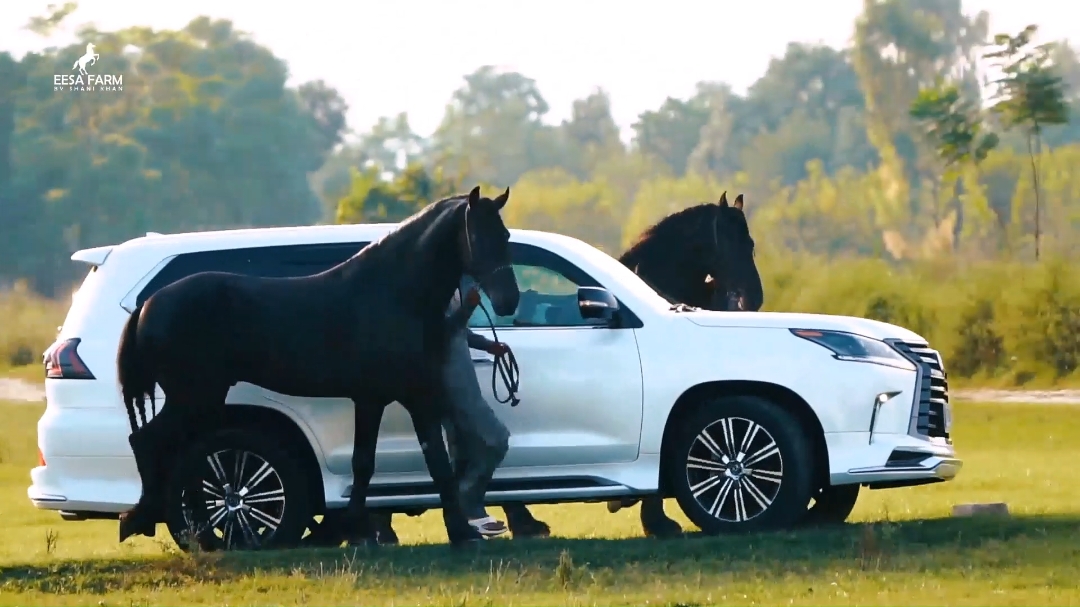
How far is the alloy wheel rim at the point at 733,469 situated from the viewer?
34.8 feet

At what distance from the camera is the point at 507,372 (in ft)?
34.9

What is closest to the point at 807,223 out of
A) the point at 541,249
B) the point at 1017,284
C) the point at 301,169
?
the point at 301,169

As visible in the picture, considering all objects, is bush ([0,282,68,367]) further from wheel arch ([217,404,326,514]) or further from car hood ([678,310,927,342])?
car hood ([678,310,927,342])

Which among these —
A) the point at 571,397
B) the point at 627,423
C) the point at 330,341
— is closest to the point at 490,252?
the point at 330,341

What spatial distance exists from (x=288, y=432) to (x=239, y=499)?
1.49 feet

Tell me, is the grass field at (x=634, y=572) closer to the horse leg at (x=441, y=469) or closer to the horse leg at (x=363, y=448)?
the horse leg at (x=441, y=469)

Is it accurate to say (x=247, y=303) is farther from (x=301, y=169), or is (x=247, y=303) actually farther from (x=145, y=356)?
(x=301, y=169)

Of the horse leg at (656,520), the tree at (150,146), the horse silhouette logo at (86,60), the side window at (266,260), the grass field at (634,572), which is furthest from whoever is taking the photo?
the horse silhouette logo at (86,60)

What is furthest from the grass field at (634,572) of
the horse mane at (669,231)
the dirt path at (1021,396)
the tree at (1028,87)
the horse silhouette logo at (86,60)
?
the horse silhouette logo at (86,60)

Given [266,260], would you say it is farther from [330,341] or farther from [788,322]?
[788,322]

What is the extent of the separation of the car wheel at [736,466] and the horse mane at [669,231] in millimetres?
2370

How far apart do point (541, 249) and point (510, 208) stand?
2443 inches

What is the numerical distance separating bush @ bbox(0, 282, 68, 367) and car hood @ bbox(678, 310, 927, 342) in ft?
122

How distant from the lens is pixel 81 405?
35.1 feet
